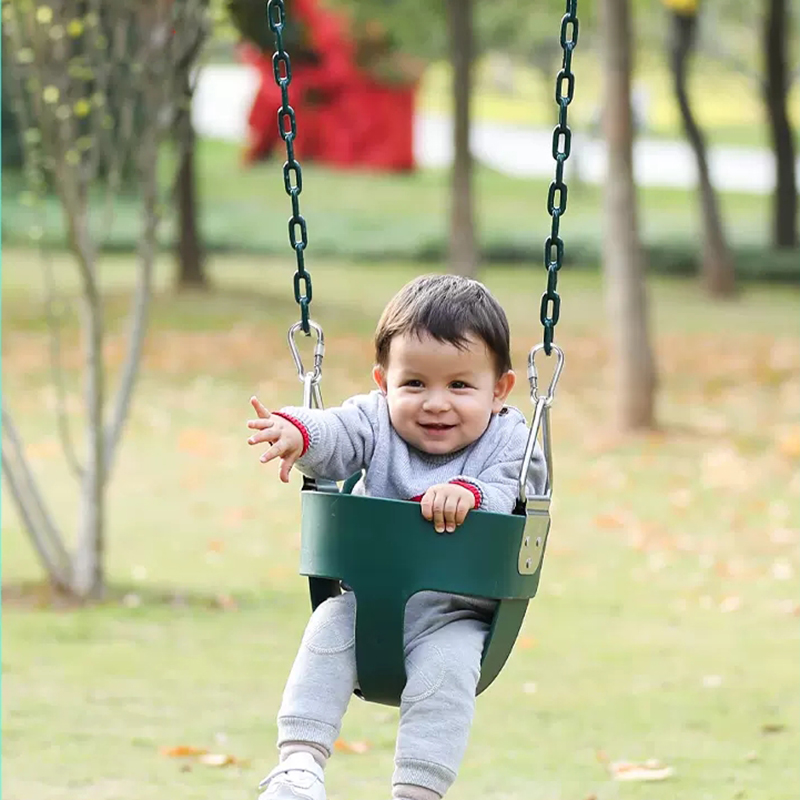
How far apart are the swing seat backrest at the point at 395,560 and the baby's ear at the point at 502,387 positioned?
292mm

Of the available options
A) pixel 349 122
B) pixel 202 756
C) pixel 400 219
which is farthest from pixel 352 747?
pixel 349 122

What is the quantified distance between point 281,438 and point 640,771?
2.17 metres

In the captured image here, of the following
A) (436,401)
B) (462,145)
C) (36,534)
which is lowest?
(36,534)

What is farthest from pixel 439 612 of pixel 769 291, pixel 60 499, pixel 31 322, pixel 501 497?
pixel 769 291

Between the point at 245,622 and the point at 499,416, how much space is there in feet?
12.5

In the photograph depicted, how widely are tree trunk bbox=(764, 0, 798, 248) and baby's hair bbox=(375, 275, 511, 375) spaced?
2024 centimetres

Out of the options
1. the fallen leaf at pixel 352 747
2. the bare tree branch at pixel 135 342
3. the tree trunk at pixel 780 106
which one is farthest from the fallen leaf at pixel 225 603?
the tree trunk at pixel 780 106

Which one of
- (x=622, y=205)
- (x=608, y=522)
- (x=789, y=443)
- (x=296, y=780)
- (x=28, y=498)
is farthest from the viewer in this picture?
(x=789, y=443)

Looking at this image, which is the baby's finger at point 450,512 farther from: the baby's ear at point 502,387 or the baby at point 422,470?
the baby's ear at point 502,387

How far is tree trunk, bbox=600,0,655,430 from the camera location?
11.6 m

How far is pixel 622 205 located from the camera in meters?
11.6

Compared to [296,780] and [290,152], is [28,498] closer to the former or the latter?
[290,152]

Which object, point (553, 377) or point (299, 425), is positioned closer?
point (299, 425)

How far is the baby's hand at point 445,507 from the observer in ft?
10.6
